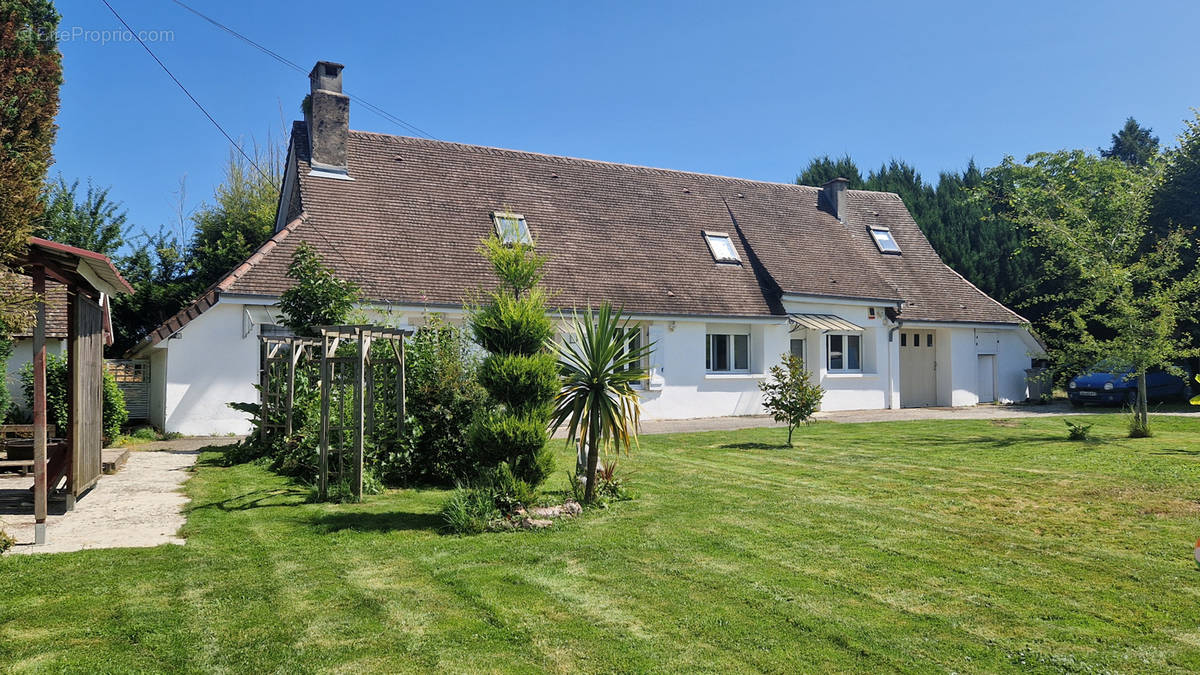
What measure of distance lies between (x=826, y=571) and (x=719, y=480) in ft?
15.2

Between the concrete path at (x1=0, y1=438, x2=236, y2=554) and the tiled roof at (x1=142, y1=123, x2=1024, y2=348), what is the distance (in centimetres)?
601

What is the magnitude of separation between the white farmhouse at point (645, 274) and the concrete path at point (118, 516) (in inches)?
220

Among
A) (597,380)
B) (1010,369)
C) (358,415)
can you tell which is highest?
(597,380)

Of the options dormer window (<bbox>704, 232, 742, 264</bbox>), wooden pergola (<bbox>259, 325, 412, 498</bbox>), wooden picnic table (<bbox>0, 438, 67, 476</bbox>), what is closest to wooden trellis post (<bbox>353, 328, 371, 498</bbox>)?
wooden pergola (<bbox>259, 325, 412, 498</bbox>)

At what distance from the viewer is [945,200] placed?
37000mm

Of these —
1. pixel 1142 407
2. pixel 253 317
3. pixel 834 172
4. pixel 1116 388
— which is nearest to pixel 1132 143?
pixel 834 172

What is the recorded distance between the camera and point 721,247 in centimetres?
2442

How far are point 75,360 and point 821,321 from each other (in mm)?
18739

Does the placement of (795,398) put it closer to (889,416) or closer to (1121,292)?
(1121,292)

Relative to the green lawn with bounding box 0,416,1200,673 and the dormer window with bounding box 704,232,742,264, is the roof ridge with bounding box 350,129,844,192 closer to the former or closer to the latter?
the dormer window with bounding box 704,232,742,264

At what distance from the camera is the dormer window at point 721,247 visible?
2393 centimetres

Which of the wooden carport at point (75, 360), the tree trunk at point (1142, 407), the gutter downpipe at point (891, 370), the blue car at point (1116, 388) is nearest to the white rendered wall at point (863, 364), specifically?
the gutter downpipe at point (891, 370)

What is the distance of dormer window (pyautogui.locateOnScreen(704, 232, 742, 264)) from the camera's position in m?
23.9

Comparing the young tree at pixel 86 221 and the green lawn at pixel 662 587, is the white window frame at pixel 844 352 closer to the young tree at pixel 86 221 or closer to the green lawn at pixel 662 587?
the green lawn at pixel 662 587
